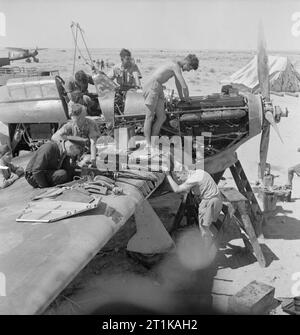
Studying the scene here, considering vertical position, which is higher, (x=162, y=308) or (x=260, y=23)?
(x=260, y=23)

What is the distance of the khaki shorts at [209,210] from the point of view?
23.7ft

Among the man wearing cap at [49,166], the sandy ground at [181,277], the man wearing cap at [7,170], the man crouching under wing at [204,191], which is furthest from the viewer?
the man wearing cap at [7,170]

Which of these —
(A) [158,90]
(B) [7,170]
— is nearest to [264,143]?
(A) [158,90]

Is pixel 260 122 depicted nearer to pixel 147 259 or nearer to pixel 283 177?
pixel 147 259

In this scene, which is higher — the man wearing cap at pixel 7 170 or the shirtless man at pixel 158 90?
the shirtless man at pixel 158 90

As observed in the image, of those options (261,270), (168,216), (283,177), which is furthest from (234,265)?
(283,177)

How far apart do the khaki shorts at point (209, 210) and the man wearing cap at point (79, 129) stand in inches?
69.8

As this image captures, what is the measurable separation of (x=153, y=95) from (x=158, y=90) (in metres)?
0.14

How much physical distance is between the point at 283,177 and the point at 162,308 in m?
7.05

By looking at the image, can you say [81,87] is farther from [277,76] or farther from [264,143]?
[277,76]

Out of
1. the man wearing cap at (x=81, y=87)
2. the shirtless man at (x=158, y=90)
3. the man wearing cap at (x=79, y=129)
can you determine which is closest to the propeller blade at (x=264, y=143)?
the shirtless man at (x=158, y=90)

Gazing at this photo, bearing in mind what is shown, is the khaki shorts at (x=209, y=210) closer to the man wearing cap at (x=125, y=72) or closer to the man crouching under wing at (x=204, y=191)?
the man crouching under wing at (x=204, y=191)
